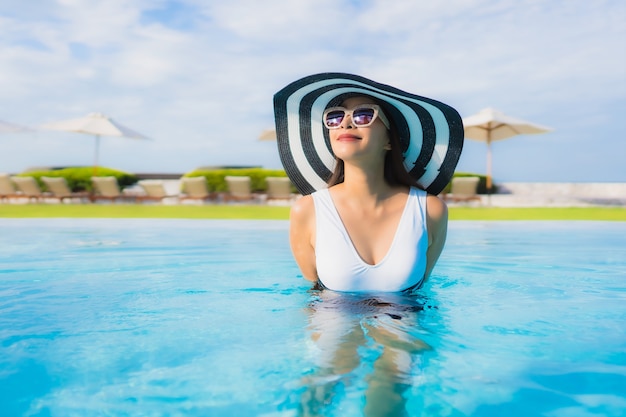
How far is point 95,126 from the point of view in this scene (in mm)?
22109

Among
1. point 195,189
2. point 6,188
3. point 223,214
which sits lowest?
point 223,214

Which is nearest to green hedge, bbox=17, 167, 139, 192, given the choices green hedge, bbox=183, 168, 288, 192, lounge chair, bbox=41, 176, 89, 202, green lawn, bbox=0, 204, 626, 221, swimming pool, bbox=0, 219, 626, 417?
lounge chair, bbox=41, 176, 89, 202

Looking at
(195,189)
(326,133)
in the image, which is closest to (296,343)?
(326,133)

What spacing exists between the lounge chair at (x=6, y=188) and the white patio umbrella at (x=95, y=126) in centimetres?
276

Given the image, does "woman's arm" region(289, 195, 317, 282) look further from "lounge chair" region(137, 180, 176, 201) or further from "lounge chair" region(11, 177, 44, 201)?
"lounge chair" region(11, 177, 44, 201)

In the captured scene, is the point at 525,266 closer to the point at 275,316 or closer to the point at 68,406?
the point at 275,316

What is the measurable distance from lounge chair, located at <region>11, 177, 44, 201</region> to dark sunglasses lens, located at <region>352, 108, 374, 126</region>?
759 inches

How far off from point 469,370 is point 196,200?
59.4ft

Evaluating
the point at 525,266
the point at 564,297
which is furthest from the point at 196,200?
the point at 564,297

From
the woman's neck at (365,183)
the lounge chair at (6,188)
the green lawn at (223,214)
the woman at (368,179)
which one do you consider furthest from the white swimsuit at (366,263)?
the lounge chair at (6,188)

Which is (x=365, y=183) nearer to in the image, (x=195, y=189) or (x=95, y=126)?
(x=195, y=189)

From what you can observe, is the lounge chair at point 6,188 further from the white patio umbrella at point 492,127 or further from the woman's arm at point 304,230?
the woman's arm at point 304,230

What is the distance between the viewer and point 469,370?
2.36m

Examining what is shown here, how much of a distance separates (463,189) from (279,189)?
6110 millimetres
